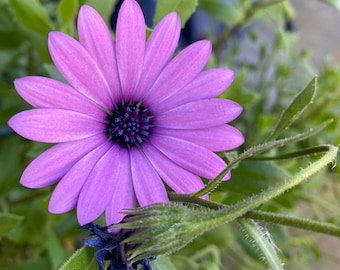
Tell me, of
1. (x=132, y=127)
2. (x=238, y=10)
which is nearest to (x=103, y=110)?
(x=132, y=127)

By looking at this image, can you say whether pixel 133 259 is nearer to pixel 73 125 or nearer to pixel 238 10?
pixel 73 125

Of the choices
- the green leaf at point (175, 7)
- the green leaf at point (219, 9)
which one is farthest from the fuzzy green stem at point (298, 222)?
the green leaf at point (219, 9)

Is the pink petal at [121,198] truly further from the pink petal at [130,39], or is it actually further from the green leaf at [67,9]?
the green leaf at [67,9]

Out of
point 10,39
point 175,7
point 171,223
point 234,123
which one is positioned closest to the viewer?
point 171,223

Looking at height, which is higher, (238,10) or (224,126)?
A: (238,10)

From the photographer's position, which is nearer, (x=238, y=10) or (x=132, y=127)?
(x=132, y=127)

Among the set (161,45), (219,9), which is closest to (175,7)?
(161,45)

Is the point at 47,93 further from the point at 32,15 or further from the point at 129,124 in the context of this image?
the point at 32,15
